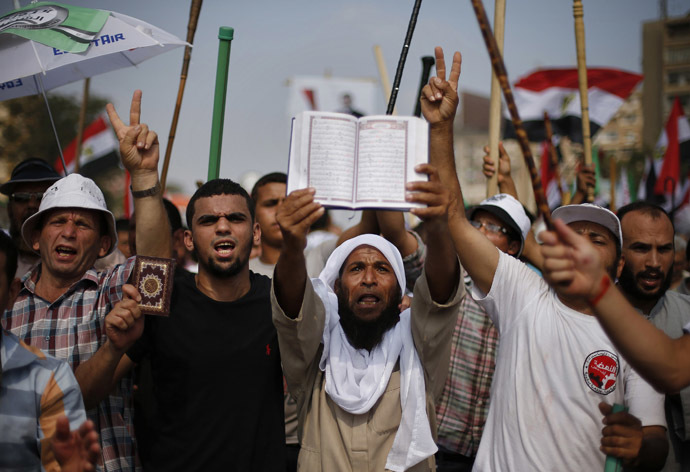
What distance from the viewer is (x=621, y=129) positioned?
7938cm

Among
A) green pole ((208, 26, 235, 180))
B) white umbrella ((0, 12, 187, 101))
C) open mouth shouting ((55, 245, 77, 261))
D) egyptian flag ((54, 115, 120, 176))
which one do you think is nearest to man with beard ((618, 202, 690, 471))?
green pole ((208, 26, 235, 180))

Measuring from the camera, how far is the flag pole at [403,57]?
3.14 m

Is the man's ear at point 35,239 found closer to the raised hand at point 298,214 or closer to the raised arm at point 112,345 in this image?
the raised arm at point 112,345

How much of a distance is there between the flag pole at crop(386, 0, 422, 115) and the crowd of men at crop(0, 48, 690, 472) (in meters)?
0.27

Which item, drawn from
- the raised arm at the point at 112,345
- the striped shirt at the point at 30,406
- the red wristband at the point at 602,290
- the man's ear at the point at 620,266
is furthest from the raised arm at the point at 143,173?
the man's ear at the point at 620,266

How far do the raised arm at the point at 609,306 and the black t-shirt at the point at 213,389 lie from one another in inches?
61.2

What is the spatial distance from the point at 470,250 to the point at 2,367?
1.88m

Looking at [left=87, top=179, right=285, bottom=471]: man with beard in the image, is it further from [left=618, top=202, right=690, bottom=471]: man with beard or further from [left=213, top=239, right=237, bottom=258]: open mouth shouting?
[left=618, top=202, right=690, bottom=471]: man with beard

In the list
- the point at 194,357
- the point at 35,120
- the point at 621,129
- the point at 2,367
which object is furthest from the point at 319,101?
the point at 621,129

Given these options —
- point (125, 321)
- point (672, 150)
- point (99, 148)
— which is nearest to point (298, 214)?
point (125, 321)

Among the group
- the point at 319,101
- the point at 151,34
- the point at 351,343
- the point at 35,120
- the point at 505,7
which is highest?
the point at 35,120

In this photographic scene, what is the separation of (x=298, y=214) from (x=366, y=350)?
3.23ft

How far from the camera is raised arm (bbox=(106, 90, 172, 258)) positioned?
338 centimetres

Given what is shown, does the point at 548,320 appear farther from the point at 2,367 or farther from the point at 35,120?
the point at 35,120
